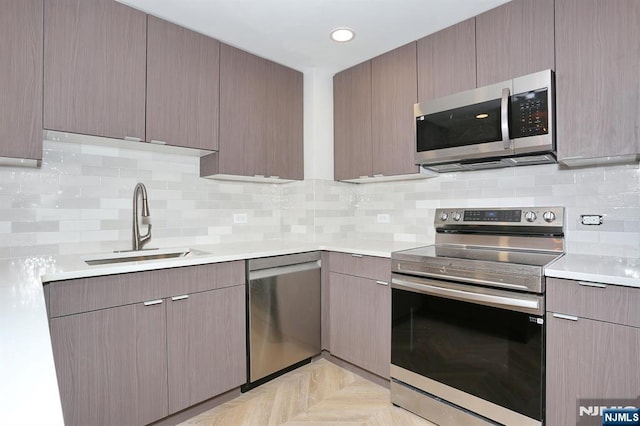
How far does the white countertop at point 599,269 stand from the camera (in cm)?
133

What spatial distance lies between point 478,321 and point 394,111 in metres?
1.50

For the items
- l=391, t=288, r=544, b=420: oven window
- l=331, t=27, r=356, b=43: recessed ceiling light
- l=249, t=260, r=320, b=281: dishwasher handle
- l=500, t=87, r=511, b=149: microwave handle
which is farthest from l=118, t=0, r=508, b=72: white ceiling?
l=391, t=288, r=544, b=420: oven window

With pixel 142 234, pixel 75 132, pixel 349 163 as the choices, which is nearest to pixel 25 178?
pixel 75 132

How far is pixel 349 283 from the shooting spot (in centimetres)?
241

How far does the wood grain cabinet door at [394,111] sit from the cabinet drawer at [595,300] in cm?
114

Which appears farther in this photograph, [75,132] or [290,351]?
[290,351]

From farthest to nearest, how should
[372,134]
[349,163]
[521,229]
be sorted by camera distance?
[349,163]
[372,134]
[521,229]

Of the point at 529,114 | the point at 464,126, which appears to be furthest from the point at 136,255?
the point at 529,114

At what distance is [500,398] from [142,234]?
2.25 meters

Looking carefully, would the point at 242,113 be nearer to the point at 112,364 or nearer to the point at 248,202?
the point at 248,202

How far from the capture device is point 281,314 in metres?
2.31

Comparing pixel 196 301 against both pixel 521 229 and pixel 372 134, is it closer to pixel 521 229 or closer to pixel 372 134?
pixel 372 134

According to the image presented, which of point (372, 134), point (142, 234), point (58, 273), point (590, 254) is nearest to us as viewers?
point (58, 273)

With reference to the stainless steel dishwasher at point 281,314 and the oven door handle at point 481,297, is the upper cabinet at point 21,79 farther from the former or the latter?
the oven door handle at point 481,297
